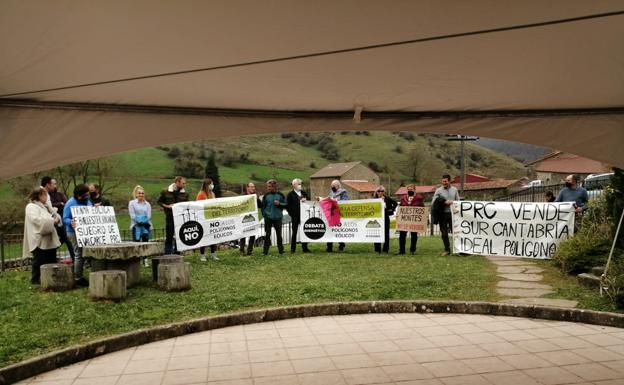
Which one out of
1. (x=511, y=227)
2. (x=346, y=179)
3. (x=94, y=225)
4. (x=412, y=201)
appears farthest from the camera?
(x=346, y=179)

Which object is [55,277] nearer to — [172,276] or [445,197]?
[172,276]

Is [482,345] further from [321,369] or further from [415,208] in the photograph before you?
[415,208]

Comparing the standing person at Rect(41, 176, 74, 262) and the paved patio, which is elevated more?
the standing person at Rect(41, 176, 74, 262)

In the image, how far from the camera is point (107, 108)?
341cm

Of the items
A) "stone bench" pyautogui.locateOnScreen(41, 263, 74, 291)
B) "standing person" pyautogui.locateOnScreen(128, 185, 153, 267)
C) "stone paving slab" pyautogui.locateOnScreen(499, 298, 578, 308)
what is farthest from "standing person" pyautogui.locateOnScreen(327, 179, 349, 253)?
"stone bench" pyautogui.locateOnScreen(41, 263, 74, 291)

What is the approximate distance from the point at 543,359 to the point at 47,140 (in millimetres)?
5268

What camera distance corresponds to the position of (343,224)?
1372 cm

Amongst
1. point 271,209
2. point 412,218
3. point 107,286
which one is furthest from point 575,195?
point 107,286

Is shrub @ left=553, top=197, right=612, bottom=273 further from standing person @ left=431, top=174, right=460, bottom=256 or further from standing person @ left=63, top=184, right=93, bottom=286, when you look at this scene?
standing person @ left=63, top=184, right=93, bottom=286

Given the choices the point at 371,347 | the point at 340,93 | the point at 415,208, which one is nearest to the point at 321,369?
the point at 371,347

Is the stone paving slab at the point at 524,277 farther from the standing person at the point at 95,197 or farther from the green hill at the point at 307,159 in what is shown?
the green hill at the point at 307,159

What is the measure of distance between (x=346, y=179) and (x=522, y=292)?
8615 centimetres

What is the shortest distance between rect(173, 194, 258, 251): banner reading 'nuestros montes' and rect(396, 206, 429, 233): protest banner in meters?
4.10

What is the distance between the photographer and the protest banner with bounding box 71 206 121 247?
365 inches
